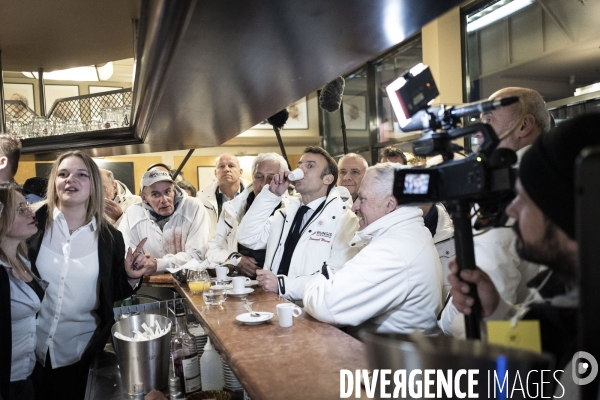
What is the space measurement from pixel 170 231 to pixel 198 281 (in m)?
1.29

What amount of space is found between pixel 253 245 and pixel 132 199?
266cm

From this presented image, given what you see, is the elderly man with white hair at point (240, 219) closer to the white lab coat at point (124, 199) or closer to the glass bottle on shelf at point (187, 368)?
the glass bottle on shelf at point (187, 368)

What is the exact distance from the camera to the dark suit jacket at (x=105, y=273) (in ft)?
7.19

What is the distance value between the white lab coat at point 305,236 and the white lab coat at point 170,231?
76 centimetres

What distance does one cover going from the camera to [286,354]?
1344 mm

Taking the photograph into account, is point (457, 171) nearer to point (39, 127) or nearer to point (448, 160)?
point (448, 160)

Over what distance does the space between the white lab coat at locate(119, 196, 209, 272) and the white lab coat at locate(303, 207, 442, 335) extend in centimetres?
189

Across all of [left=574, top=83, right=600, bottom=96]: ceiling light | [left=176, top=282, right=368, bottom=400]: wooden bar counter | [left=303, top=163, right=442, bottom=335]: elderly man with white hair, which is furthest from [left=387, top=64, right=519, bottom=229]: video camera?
[left=574, top=83, right=600, bottom=96]: ceiling light

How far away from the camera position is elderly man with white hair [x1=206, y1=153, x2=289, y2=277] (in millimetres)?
2984

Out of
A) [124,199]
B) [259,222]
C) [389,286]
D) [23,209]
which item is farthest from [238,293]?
[124,199]

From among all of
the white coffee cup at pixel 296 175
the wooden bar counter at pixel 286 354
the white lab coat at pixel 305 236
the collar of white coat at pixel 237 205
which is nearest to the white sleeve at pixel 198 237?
the collar of white coat at pixel 237 205

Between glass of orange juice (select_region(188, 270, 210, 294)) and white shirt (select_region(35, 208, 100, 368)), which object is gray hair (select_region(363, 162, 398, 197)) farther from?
white shirt (select_region(35, 208, 100, 368))

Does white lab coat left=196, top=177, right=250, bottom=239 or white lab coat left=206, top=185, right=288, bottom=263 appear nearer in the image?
white lab coat left=206, top=185, right=288, bottom=263

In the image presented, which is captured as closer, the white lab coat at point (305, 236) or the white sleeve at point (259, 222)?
the white lab coat at point (305, 236)
